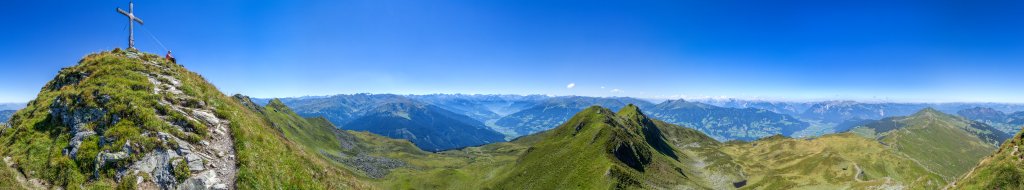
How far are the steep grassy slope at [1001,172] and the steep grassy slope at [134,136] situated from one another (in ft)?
386

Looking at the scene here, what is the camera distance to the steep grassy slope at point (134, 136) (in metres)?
26.2

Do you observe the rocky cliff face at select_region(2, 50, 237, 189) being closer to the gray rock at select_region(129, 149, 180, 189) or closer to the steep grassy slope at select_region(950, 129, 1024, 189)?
the gray rock at select_region(129, 149, 180, 189)

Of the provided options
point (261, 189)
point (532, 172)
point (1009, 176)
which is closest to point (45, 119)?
point (261, 189)

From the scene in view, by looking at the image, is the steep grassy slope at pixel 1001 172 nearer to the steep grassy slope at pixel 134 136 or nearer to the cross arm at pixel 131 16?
the steep grassy slope at pixel 134 136

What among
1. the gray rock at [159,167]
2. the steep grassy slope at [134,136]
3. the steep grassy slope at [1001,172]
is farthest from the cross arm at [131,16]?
the steep grassy slope at [1001,172]

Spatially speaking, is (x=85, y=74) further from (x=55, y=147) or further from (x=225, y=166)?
(x=225, y=166)

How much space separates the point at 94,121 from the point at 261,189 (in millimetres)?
12857

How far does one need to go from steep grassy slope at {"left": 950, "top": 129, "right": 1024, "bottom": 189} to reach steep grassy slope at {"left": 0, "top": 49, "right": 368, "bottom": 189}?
11752 centimetres

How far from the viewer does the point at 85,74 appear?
3828 centimetres

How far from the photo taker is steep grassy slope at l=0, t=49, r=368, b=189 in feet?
85.9

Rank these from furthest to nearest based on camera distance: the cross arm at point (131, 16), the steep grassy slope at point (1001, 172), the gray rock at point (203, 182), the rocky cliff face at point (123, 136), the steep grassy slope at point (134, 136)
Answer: the steep grassy slope at point (1001, 172) < the cross arm at point (131, 16) < the gray rock at point (203, 182) < the steep grassy slope at point (134, 136) < the rocky cliff face at point (123, 136)

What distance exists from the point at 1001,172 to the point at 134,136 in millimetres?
134262

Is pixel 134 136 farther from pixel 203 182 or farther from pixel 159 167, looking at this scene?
pixel 203 182

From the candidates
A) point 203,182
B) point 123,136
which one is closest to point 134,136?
point 123,136
